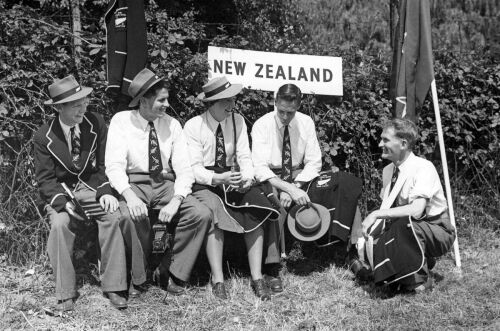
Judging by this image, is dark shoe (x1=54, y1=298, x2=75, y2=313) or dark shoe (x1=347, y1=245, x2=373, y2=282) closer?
dark shoe (x1=54, y1=298, x2=75, y2=313)

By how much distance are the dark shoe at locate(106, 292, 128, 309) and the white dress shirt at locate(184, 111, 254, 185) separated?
43.2 inches

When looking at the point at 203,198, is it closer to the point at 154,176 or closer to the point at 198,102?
the point at 154,176

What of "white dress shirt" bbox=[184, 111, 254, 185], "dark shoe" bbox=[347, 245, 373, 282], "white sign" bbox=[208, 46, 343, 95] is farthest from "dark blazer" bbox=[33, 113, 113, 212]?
"dark shoe" bbox=[347, 245, 373, 282]

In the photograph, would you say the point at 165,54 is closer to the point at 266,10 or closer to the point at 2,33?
the point at 2,33

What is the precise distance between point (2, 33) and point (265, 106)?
2434 millimetres

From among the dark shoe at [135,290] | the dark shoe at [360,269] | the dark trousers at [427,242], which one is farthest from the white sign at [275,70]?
the dark shoe at [135,290]

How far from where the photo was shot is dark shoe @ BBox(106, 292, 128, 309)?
465 centimetres

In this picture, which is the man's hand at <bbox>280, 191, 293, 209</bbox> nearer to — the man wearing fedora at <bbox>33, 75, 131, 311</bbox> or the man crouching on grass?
the man crouching on grass

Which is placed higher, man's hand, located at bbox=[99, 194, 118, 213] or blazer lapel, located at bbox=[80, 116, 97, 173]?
blazer lapel, located at bbox=[80, 116, 97, 173]

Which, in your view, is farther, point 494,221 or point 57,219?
point 494,221

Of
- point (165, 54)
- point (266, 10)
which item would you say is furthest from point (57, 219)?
point (266, 10)

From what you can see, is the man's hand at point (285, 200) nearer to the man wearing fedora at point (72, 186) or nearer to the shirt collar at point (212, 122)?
the shirt collar at point (212, 122)

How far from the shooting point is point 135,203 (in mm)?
4715

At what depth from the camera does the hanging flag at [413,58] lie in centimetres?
575
